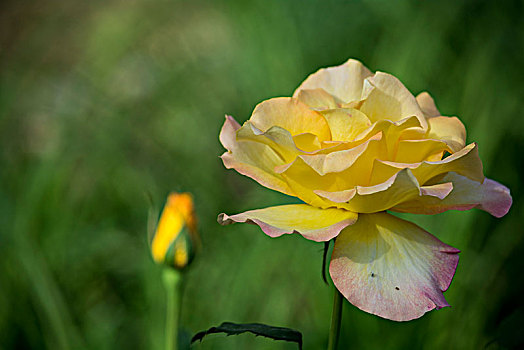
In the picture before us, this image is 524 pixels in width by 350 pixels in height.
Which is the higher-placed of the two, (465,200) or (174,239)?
(465,200)

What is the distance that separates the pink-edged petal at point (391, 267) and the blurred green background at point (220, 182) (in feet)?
0.64

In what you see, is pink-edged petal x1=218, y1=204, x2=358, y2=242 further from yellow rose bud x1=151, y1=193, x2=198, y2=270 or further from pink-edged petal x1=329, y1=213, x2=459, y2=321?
yellow rose bud x1=151, y1=193, x2=198, y2=270

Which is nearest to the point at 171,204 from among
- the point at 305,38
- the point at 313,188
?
the point at 313,188

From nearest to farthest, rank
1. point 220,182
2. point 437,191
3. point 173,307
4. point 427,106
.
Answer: point 437,191 < point 427,106 < point 173,307 < point 220,182

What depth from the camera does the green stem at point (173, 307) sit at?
21.0 inches

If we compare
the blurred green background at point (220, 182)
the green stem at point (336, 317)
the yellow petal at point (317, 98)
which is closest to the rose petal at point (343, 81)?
the yellow petal at point (317, 98)

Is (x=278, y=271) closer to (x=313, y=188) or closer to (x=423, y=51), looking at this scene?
(x=423, y=51)

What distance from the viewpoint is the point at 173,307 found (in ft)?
1.81

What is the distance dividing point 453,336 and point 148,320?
48 cm

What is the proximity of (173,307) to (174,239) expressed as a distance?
7cm

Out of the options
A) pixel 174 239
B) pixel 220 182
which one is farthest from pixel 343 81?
pixel 220 182

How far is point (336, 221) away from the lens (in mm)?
329

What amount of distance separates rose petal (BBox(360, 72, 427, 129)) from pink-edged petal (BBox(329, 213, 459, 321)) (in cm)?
7

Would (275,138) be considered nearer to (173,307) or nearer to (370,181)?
(370,181)
